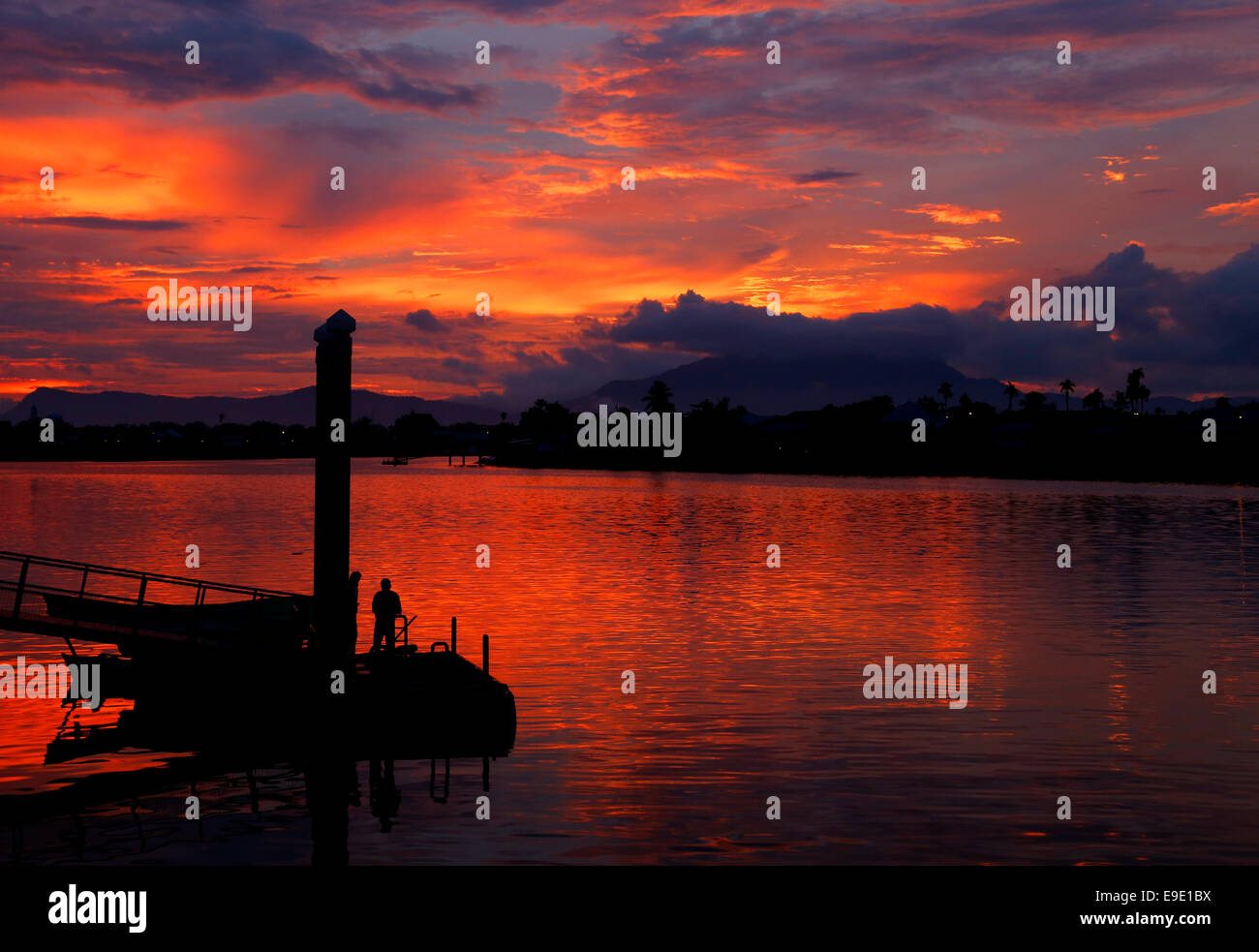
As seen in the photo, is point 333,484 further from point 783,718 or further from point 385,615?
point 783,718

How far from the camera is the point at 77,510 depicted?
390ft

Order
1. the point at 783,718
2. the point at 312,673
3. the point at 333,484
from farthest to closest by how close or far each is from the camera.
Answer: the point at 783,718, the point at 312,673, the point at 333,484

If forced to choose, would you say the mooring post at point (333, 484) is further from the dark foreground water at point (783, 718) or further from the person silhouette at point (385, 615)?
the dark foreground water at point (783, 718)

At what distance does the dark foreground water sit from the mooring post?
9.92 feet

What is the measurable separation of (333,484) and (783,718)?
453 inches

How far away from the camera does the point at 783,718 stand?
2798 centimetres

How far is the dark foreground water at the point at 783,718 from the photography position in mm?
19016

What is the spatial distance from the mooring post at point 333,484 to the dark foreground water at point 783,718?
9.92ft

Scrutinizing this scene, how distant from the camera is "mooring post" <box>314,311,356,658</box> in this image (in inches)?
942

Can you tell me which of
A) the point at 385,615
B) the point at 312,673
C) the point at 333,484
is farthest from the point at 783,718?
the point at 333,484

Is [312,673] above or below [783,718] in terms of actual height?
above
